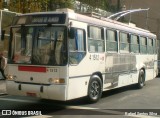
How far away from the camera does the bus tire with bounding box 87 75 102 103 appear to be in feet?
39.2

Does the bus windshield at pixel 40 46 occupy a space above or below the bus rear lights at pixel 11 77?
above

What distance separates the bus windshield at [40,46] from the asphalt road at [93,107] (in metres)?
1.44

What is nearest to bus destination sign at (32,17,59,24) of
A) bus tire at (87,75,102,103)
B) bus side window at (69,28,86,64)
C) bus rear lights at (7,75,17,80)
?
bus side window at (69,28,86,64)

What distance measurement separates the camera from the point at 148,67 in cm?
1838

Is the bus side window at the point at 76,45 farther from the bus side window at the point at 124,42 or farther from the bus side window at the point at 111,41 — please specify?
the bus side window at the point at 124,42

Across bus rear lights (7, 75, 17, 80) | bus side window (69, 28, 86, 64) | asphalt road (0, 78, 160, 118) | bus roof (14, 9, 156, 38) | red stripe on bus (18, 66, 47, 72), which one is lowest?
asphalt road (0, 78, 160, 118)

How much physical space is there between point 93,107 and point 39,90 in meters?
1.96

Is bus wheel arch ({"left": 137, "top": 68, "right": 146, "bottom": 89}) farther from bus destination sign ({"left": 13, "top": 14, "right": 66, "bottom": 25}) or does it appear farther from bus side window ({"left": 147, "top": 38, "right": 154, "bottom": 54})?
bus destination sign ({"left": 13, "top": 14, "right": 66, "bottom": 25})

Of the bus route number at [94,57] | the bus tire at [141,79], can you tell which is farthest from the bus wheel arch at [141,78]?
the bus route number at [94,57]

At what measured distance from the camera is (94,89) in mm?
12250

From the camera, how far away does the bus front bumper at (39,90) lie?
10.3 m

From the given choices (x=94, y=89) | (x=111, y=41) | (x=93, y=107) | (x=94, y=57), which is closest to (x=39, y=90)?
(x=93, y=107)

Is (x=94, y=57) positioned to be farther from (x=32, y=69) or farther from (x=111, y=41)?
(x=32, y=69)

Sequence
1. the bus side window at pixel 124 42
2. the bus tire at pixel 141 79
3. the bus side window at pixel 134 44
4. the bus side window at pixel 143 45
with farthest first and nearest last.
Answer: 1. the bus side window at pixel 143 45
2. the bus tire at pixel 141 79
3. the bus side window at pixel 134 44
4. the bus side window at pixel 124 42
